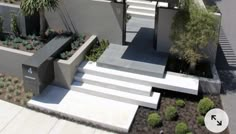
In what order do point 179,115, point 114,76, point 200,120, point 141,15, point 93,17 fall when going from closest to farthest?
point 200,120, point 179,115, point 114,76, point 93,17, point 141,15

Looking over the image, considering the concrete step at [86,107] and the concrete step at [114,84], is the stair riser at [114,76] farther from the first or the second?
the concrete step at [86,107]

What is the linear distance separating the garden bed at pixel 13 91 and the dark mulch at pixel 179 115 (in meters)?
3.64

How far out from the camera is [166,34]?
1227 cm

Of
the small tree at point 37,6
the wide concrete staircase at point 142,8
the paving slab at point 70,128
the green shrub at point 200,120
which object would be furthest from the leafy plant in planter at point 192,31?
the small tree at point 37,6

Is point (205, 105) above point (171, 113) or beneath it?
above

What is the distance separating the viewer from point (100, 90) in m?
11.2

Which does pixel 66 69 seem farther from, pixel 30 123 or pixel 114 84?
pixel 30 123

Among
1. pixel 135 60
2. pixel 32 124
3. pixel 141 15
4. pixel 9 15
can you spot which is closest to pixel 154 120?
pixel 135 60

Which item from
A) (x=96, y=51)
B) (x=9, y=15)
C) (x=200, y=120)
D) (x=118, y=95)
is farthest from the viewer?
(x=9, y=15)

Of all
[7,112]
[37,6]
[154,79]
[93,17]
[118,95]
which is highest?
[37,6]

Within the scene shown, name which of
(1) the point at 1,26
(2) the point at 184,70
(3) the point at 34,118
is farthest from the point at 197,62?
(1) the point at 1,26

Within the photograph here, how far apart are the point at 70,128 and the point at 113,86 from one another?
202cm

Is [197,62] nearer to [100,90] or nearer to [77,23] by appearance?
[100,90]

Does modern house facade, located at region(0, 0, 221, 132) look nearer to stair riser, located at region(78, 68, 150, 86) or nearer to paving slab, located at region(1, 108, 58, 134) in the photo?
stair riser, located at region(78, 68, 150, 86)
